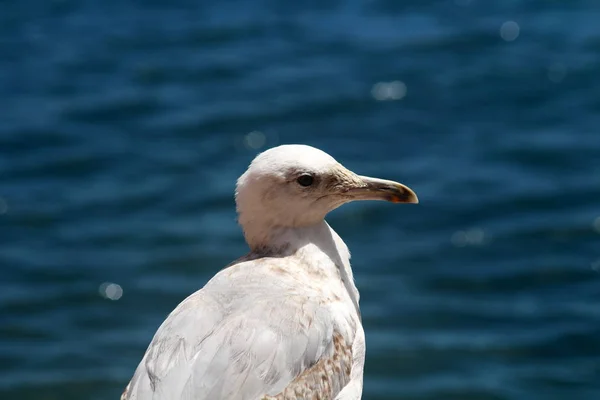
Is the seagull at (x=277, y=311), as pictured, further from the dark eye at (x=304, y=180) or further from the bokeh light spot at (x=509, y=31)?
the bokeh light spot at (x=509, y=31)

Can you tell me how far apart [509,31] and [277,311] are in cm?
1062

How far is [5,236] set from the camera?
1188cm

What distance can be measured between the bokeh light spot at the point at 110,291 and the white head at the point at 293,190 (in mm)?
5629

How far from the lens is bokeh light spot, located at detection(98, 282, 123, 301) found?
11.0 metres

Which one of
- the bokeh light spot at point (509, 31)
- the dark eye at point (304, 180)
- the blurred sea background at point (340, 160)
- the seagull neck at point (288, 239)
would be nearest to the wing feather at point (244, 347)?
the seagull neck at point (288, 239)

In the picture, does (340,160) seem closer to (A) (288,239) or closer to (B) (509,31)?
(B) (509,31)

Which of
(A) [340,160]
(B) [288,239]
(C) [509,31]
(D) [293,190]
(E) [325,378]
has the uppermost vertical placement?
(C) [509,31]

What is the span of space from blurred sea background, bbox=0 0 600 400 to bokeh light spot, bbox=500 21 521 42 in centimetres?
3

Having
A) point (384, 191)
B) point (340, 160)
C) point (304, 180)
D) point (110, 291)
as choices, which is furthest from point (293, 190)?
point (340, 160)

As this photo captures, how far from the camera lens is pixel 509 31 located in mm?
14953

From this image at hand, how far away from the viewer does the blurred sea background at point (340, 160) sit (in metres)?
10.2

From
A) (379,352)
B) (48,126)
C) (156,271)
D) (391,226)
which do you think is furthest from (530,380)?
(48,126)

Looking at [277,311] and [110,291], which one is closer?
[277,311]

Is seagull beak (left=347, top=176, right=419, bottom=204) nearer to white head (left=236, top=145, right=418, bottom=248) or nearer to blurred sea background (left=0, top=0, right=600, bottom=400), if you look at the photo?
white head (left=236, top=145, right=418, bottom=248)
